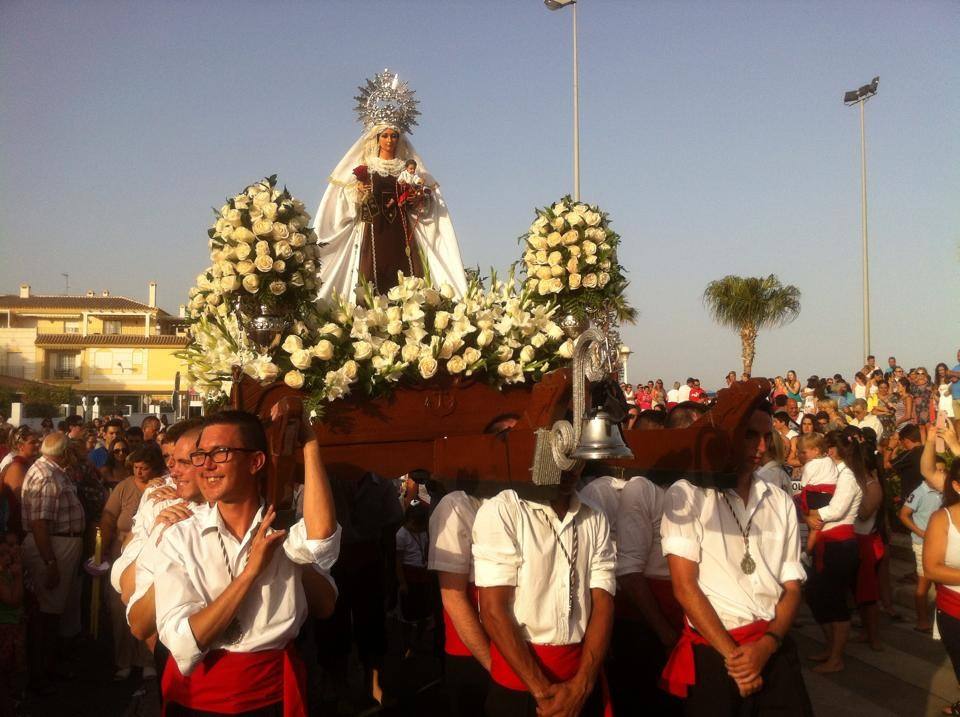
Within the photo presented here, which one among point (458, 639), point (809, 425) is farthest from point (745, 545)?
point (809, 425)

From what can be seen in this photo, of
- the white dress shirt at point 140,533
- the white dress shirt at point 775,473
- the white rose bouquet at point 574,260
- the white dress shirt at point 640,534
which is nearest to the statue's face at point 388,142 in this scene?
the white rose bouquet at point 574,260

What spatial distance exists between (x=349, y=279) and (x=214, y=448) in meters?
3.55

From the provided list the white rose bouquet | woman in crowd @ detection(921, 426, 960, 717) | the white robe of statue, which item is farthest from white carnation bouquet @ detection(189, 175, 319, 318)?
woman in crowd @ detection(921, 426, 960, 717)

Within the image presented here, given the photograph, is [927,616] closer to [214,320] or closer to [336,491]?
[336,491]

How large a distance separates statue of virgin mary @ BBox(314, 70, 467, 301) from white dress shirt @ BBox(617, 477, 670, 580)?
2.42 metres

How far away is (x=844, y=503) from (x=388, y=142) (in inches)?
193

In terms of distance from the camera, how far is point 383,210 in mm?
6789

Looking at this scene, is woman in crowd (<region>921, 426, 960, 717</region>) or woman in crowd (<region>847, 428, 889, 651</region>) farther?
woman in crowd (<region>847, 428, 889, 651</region>)

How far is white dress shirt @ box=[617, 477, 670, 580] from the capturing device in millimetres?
4738

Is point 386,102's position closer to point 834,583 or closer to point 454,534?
point 454,534

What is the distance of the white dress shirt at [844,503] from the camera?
Answer: 757 centimetres

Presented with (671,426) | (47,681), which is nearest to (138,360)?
(47,681)

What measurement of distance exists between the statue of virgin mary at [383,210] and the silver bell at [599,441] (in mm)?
3368

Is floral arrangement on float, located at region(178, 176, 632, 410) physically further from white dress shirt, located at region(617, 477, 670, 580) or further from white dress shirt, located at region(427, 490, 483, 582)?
white dress shirt, located at region(617, 477, 670, 580)
